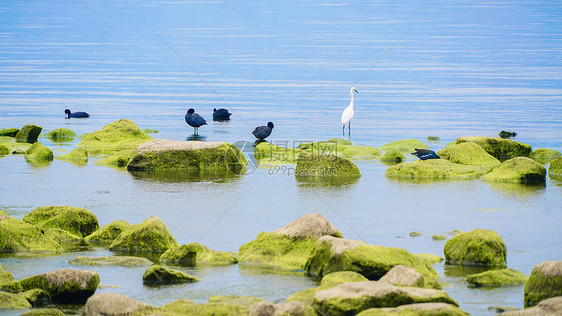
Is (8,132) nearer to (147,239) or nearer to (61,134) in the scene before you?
(61,134)

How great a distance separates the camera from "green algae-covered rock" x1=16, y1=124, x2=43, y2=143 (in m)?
21.0

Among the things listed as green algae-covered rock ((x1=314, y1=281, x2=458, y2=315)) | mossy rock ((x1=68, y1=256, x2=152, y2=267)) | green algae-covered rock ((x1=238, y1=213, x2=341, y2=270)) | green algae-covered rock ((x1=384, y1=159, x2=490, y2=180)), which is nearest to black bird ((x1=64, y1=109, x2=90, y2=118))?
green algae-covered rock ((x1=384, y1=159, x2=490, y2=180))

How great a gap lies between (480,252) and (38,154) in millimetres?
11482

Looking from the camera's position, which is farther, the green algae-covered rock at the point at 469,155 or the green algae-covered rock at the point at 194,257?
the green algae-covered rock at the point at 469,155

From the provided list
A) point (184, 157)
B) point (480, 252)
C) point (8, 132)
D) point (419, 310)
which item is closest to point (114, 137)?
point (8, 132)

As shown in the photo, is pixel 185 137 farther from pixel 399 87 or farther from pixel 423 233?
pixel 399 87

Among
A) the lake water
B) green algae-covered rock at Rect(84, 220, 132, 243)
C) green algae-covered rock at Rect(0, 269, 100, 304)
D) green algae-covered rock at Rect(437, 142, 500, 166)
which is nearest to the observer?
green algae-covered rock at Rect(0, 269, 100, 304)

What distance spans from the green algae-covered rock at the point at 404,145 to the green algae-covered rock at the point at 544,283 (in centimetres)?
1147

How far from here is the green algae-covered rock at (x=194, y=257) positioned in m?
9.58

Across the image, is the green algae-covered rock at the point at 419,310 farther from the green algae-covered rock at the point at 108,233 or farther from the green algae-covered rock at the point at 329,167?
the green algae-covered rock at the point at 329,167

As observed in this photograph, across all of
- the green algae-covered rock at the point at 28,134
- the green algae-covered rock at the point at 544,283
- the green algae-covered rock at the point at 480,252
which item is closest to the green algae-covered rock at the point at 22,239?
the green algae-covered rock at the point at 480,252

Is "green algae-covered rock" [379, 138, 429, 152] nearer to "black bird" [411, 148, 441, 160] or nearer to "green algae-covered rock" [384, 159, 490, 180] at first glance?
"black bird" [411, 148, 441, 160]

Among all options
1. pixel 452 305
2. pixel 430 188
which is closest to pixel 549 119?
pixel 430 188

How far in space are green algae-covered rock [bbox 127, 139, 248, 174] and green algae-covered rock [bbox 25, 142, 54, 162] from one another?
243 centimetres
